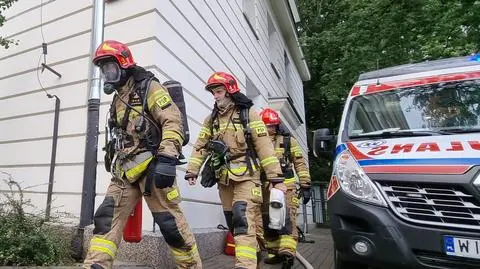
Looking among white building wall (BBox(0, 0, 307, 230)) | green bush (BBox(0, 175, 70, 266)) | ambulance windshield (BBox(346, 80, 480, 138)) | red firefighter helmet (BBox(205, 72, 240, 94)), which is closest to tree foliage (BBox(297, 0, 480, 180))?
white building wall (BBox(0, 0, 307, 230))

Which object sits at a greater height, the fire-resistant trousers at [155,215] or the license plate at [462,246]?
the fire-resistant trousers at [155,215]

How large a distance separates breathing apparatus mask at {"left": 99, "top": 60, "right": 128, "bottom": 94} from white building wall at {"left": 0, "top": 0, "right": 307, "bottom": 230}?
4.50ft

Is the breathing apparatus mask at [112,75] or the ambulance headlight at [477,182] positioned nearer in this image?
the ambulance headlight at [477,182]

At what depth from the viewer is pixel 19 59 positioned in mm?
6895

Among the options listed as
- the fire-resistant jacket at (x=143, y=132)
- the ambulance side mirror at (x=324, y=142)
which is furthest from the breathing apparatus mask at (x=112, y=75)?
the ambulance side mirror at (x=324, y=142)

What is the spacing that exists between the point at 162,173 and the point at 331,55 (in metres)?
14.1

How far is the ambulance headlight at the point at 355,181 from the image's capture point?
337 centimetres

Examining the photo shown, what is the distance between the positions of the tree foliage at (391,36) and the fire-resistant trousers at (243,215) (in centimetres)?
792

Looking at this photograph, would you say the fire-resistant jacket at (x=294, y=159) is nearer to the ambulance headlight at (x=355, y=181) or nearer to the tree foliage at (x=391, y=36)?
the ambulance headlight at (x=355, y=181)

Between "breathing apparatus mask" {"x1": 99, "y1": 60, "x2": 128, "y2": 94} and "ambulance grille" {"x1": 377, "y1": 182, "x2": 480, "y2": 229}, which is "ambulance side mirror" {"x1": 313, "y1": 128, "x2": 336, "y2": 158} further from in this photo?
"breathing apparatus mask" {"x1": 99, "y1": 60, "x2": 128, "y2": 94}

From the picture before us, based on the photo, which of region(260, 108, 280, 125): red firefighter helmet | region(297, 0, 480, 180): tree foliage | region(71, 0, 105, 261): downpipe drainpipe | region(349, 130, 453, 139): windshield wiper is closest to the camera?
region(349, 130, 453, 139): windshield wiper

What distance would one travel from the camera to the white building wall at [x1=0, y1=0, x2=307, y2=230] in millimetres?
5383

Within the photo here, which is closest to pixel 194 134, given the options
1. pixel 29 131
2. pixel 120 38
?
pixel 120 38

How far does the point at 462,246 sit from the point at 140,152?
2.57 meters
